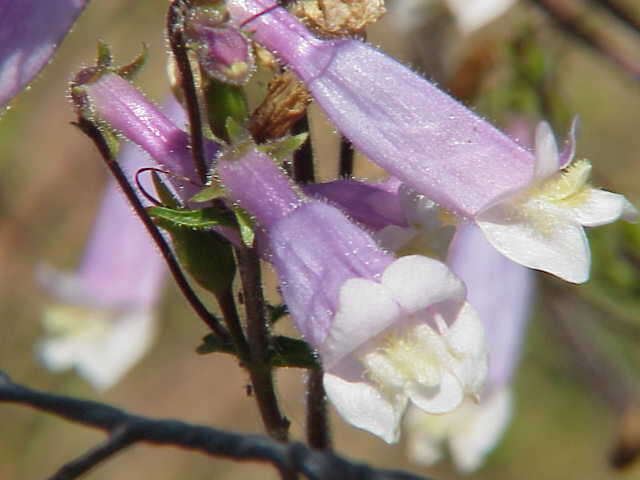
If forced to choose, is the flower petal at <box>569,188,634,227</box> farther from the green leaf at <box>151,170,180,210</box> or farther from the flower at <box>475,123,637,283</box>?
the green leaf at <box>151,170,180,210</box>

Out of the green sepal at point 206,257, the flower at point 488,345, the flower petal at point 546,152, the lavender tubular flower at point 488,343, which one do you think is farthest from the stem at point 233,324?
the lavender tubular flower at point 488,343

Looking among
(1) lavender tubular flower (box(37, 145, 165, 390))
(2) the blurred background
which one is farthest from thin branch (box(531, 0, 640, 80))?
(1) lavender tubular flower (box(37, 145, 165, 390))

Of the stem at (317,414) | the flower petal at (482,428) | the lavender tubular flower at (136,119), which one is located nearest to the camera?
the lavender tubular flower at (136,119)

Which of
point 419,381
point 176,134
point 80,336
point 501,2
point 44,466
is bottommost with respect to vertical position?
point 44,466

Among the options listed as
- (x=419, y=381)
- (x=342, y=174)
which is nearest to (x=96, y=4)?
(x=342, y=174)

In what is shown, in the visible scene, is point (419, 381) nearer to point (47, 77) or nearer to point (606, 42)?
point (606, 42)

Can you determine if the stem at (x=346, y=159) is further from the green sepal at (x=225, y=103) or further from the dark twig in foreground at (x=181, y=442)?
the dark twig in foreground at (x=181, y=442)
